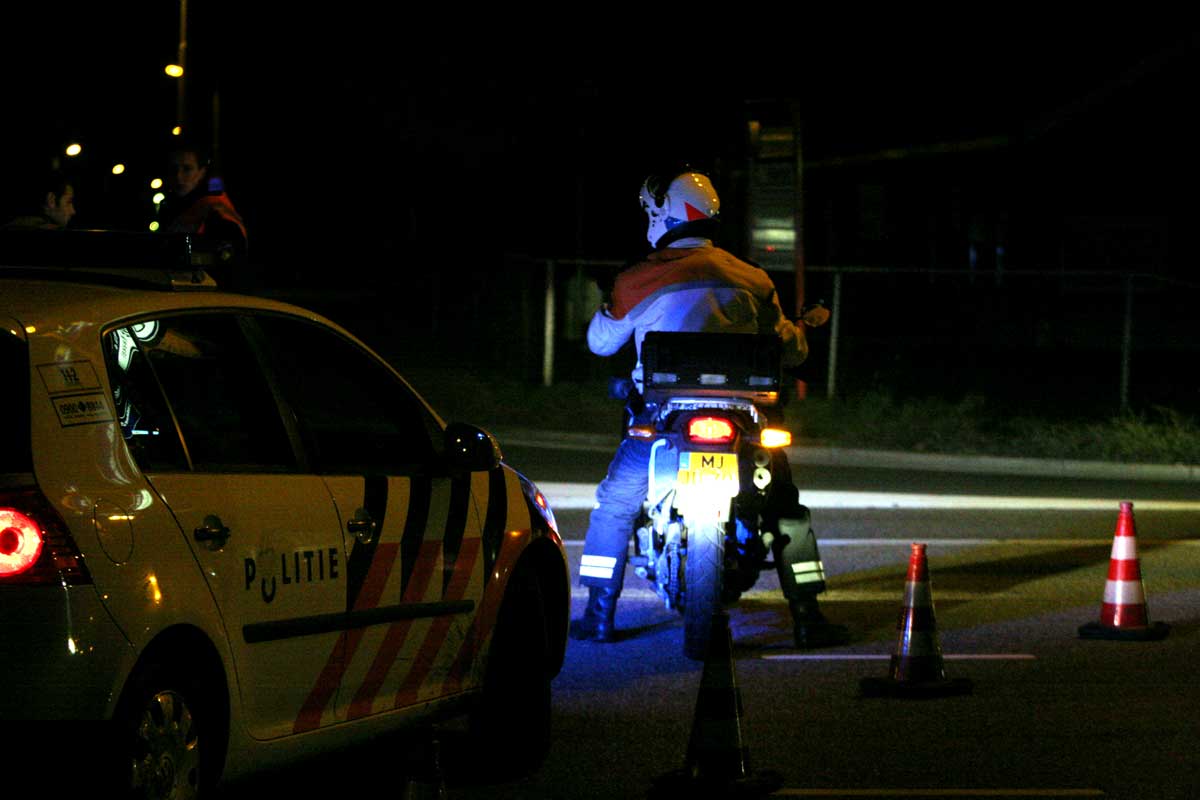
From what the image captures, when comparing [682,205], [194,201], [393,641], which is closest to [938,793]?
[393,641]

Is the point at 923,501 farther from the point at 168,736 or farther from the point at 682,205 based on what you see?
the point at 168,736

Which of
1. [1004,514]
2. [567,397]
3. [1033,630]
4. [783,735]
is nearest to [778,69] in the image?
[567,397]

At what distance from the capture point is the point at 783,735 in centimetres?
716

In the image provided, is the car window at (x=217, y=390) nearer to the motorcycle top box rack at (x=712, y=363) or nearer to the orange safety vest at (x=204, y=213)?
the motorcycle top box rack at (x=712, y=363)

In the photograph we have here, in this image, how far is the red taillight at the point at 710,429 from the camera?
8234 millimetres

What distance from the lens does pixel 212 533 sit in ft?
16.4

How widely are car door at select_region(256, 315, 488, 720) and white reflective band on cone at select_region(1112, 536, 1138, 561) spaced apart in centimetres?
389

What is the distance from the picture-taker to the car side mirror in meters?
6.24

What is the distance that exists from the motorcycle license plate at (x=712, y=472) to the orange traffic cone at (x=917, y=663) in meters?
0.82

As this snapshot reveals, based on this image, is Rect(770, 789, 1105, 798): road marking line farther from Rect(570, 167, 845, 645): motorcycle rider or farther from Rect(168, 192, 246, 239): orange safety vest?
Rect(168, 192, 246, 239): orange safety vest

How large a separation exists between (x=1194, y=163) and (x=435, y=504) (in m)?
33.6

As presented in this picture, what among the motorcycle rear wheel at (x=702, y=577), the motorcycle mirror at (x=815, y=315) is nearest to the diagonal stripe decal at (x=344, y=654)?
the motorcycle rear wheel at (x=702, y=577)

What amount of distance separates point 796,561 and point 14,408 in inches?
195

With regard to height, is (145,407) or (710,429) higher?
(145,407)
